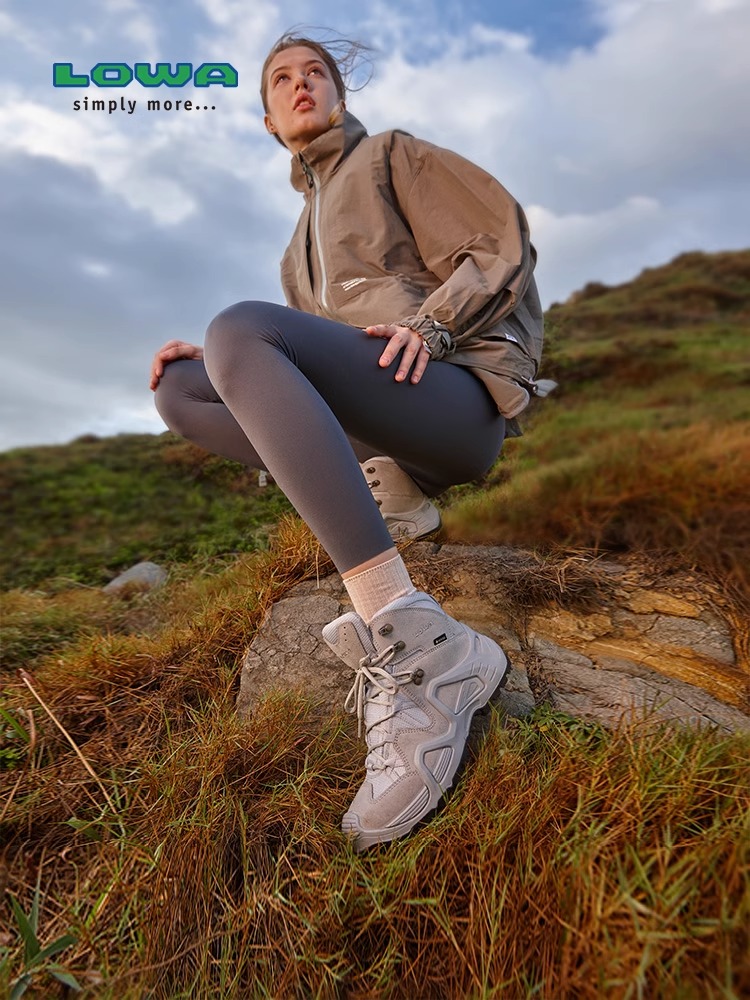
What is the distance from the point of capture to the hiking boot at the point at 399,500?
6.49ft

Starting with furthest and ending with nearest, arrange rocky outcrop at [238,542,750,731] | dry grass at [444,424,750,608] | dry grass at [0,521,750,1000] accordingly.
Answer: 1. dry grass at [444,424,750,608]
2. rocky outcrop at [238,542,750,731]
3. dry grass at [0,521,750,1000]

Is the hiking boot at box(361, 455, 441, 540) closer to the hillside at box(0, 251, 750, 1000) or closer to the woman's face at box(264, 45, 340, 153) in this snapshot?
the hillside at box(0, 251, 750, 1000)

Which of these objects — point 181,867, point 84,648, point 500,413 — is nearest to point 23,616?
point 84,648

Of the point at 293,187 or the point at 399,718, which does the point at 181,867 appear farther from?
the point at 293,187

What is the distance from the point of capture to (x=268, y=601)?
1961 mm

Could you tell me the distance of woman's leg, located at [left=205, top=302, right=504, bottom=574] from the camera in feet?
4.17

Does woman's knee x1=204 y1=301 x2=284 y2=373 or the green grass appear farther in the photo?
the green grass

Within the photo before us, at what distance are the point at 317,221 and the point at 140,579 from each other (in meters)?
2.22

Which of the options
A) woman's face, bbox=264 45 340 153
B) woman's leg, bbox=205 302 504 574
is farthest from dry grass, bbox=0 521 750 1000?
woman's face, bbox=264 45 340 153

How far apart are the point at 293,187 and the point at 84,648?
1.59m

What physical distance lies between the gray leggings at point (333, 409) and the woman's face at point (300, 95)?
0.94 m

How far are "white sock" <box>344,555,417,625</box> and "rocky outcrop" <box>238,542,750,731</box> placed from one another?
384 mm

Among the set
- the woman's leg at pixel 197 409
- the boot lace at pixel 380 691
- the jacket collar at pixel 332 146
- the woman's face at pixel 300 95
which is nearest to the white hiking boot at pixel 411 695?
the boot lace at pixel 380 691

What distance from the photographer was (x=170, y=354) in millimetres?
1943
